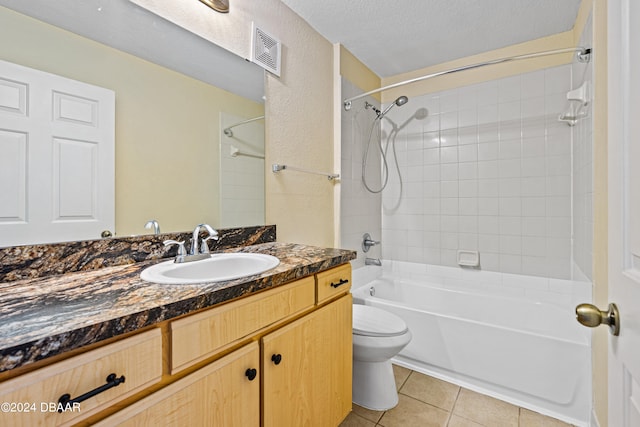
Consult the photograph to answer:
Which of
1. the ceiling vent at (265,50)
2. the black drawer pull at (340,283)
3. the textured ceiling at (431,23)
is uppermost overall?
the textured ceiling at (431,23)

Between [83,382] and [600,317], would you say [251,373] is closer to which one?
[83,382]

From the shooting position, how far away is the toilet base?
160 cm

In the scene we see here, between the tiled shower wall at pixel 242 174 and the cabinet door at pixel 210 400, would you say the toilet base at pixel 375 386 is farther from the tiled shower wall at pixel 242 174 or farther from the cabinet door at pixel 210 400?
the tiled shower wall at pixel 242 174

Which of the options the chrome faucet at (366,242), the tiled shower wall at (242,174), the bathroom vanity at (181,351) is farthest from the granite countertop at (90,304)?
the chrome faucet at (366,242)

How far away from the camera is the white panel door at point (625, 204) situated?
0.48m

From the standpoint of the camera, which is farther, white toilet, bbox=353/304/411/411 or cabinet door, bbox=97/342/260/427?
white toilet, bbox=353/304/411/411

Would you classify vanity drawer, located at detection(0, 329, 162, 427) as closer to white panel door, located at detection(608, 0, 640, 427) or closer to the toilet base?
white panel door, located at detection(608, 0, 640, 427)

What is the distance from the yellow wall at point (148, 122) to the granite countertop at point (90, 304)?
28cm

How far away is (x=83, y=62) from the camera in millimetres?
998

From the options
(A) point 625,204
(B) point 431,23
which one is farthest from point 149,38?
(B) point 431,23

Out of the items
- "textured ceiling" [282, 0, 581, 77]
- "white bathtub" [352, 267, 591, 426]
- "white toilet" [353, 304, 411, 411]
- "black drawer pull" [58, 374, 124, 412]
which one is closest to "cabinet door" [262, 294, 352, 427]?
"white toilet" [353, 304, 411, 411]

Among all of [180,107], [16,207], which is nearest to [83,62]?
[180,107]

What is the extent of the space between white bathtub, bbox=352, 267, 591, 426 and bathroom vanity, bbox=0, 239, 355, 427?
2.88 feet

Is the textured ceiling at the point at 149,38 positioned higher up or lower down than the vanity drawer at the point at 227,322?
higher up
